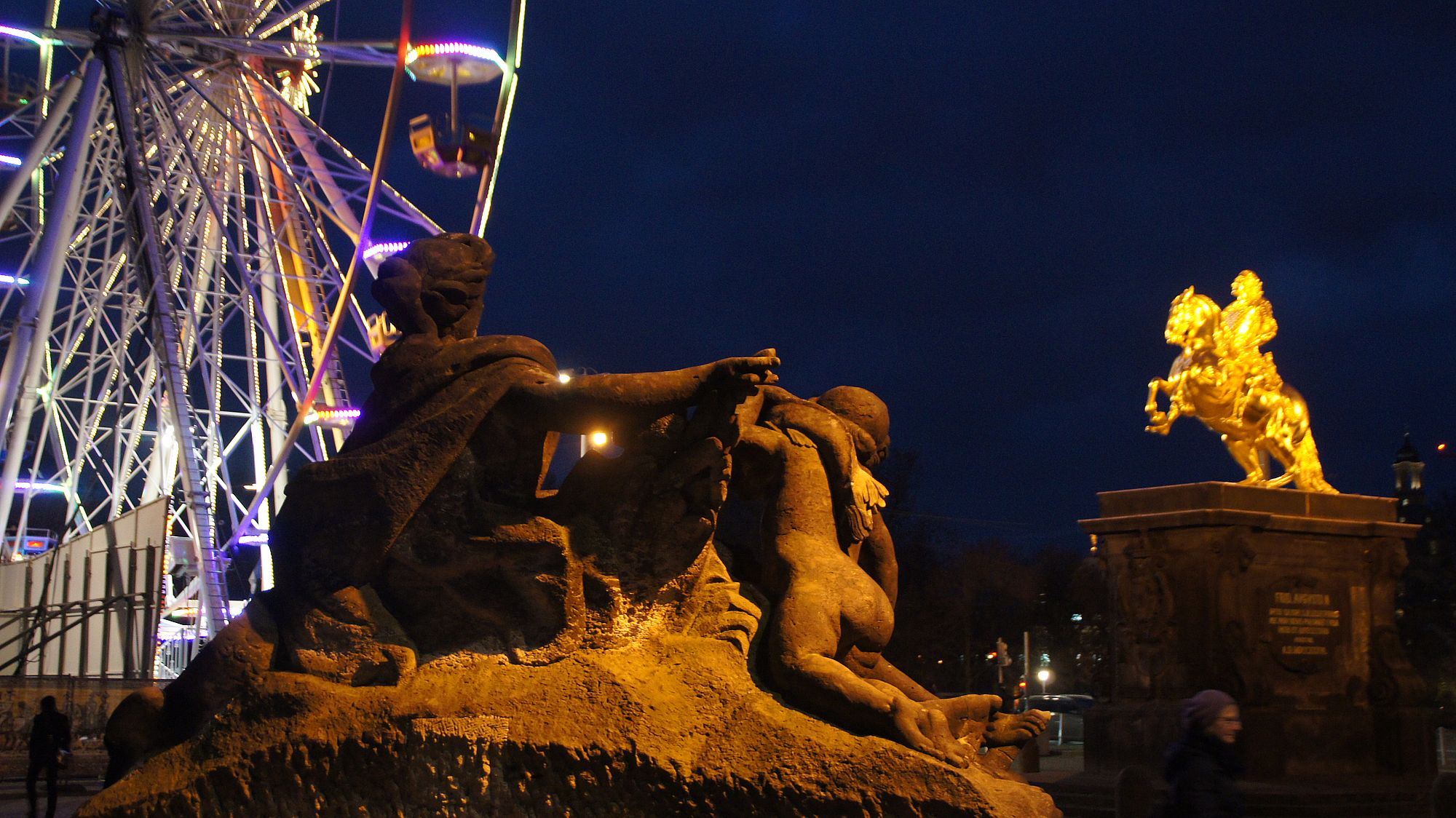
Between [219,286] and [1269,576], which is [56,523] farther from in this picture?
[1269,576]

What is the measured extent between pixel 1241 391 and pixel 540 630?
1167 cm

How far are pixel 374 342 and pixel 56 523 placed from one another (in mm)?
23781

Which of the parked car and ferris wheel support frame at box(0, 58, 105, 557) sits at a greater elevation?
ferris wheel support frame at box(0, 58, 105, 557)

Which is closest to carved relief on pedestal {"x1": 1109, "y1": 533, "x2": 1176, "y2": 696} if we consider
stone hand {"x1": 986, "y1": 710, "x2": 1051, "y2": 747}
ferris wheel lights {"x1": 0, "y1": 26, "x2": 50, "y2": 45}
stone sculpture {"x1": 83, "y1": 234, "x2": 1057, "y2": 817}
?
stone sculpture {"x1": 83, "y1": 234, "x2": 1057, "y2": 817}

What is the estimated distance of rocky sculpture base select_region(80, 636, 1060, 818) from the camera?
14.0 feet

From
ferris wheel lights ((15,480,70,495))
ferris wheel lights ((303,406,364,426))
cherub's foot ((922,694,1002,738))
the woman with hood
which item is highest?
ferris wheel lights ((303,406,364,426))

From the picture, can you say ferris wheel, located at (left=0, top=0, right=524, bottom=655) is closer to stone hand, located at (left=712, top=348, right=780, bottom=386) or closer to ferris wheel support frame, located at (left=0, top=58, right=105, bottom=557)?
ferris wheel support frame, located at (left=0, top=58, right=105, bottom=557)

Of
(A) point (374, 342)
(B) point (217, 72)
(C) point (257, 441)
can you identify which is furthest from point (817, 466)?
(C) point (257, 441)

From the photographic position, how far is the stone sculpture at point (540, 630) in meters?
4.41

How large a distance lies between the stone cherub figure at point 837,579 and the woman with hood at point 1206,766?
632mm

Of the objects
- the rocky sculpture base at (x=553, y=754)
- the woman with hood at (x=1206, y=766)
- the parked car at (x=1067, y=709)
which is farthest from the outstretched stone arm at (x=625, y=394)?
the parked car at (x=1067, y=709)

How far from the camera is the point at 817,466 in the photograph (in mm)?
5172

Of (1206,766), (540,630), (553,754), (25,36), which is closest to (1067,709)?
(25,36)

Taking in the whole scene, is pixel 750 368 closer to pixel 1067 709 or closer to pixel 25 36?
pixel 25 36
